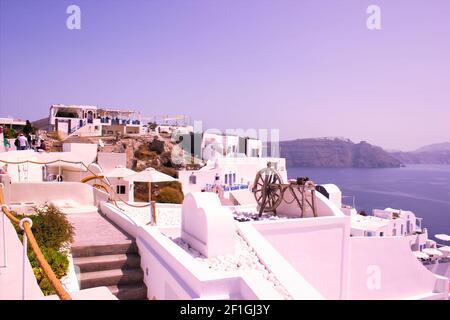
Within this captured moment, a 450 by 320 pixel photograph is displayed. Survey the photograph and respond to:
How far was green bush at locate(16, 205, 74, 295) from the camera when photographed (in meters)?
4.90

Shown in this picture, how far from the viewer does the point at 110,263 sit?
589 centimetres

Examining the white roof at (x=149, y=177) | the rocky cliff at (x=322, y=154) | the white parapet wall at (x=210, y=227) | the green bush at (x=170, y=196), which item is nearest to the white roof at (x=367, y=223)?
the green bush at (x=170, y=196)

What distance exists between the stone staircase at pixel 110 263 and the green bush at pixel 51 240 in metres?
0.26

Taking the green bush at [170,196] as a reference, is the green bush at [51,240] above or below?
above

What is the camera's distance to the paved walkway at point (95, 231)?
21.2 feet

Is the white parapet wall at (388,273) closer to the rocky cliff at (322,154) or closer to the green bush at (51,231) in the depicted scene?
the green bush at (51,231)

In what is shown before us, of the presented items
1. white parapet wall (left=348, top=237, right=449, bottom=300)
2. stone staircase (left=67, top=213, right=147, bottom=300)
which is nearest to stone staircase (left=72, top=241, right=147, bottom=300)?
stone staircase (left=67, top=213, right=147, bottom=300)

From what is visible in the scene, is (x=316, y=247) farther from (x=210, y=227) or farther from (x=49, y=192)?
(x=49, y=192)

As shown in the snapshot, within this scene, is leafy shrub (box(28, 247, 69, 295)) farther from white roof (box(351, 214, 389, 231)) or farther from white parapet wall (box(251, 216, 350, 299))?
white roof (box(351, 214, 389, 231))

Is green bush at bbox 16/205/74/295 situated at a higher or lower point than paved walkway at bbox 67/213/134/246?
higher

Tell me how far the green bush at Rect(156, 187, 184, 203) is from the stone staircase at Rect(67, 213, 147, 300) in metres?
18.1
